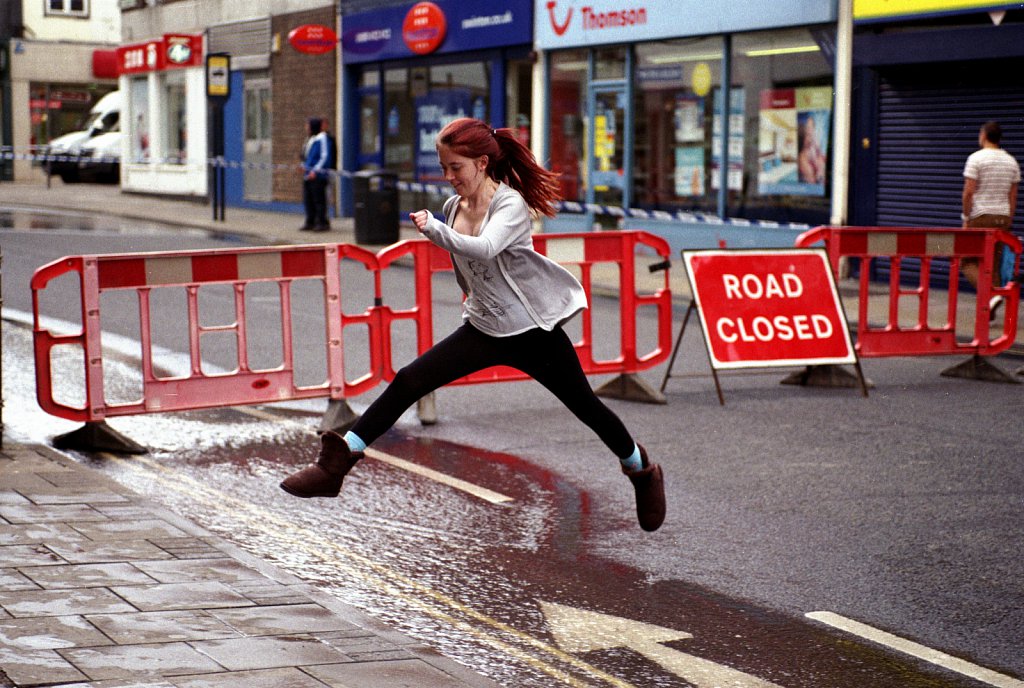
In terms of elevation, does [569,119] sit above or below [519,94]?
below

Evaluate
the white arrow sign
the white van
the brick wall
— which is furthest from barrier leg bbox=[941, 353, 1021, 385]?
the white van

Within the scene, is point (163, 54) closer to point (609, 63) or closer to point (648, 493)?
point (609, 63)

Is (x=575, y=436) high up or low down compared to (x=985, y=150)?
down

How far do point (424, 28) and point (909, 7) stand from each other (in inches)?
454

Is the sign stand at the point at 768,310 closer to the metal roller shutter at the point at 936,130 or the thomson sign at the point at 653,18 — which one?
the metal roller shutter at the point at 936,130

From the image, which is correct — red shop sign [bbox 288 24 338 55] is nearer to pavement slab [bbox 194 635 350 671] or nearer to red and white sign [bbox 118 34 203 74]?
red and white sign [bbox 118 34 203 74]

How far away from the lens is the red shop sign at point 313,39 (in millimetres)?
29094

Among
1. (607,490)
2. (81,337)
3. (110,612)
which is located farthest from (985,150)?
(110,612)

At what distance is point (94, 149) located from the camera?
151 feet

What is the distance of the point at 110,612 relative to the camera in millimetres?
4848

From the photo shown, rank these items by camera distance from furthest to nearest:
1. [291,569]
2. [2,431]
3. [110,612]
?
[2,431] → [291,569] → [110,612]

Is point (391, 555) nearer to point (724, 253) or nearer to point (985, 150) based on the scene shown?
point (724, 253)

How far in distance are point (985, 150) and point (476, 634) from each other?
1095cm

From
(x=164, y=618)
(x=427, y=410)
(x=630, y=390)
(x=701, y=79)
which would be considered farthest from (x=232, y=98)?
(x=164, y=618)
